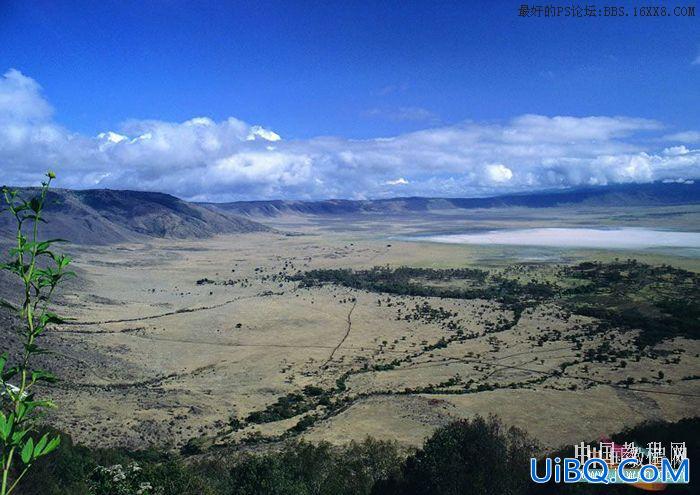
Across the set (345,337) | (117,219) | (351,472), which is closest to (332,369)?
(345,337)

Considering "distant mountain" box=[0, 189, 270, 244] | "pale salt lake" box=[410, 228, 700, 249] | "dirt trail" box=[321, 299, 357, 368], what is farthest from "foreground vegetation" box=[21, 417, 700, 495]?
"distant mountain" box=[0, 189, 270, 244]

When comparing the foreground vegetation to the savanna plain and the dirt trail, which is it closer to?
the savanna plain

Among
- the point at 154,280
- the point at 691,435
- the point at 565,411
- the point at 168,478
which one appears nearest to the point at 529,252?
the point at 154,280

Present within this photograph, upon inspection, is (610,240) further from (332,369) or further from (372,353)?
(332,369)

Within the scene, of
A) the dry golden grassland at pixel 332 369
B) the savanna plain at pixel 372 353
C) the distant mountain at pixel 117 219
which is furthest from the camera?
the distant mountain at pixel 117 219

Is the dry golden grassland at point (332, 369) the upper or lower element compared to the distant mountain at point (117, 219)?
lower

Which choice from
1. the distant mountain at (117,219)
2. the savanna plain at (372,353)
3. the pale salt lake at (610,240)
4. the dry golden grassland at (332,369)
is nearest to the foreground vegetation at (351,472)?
the dry golden grassland at (332,369)

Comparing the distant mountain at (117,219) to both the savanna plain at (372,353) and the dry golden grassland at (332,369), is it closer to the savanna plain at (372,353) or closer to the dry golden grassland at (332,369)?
the savanna plain at (372,353)
